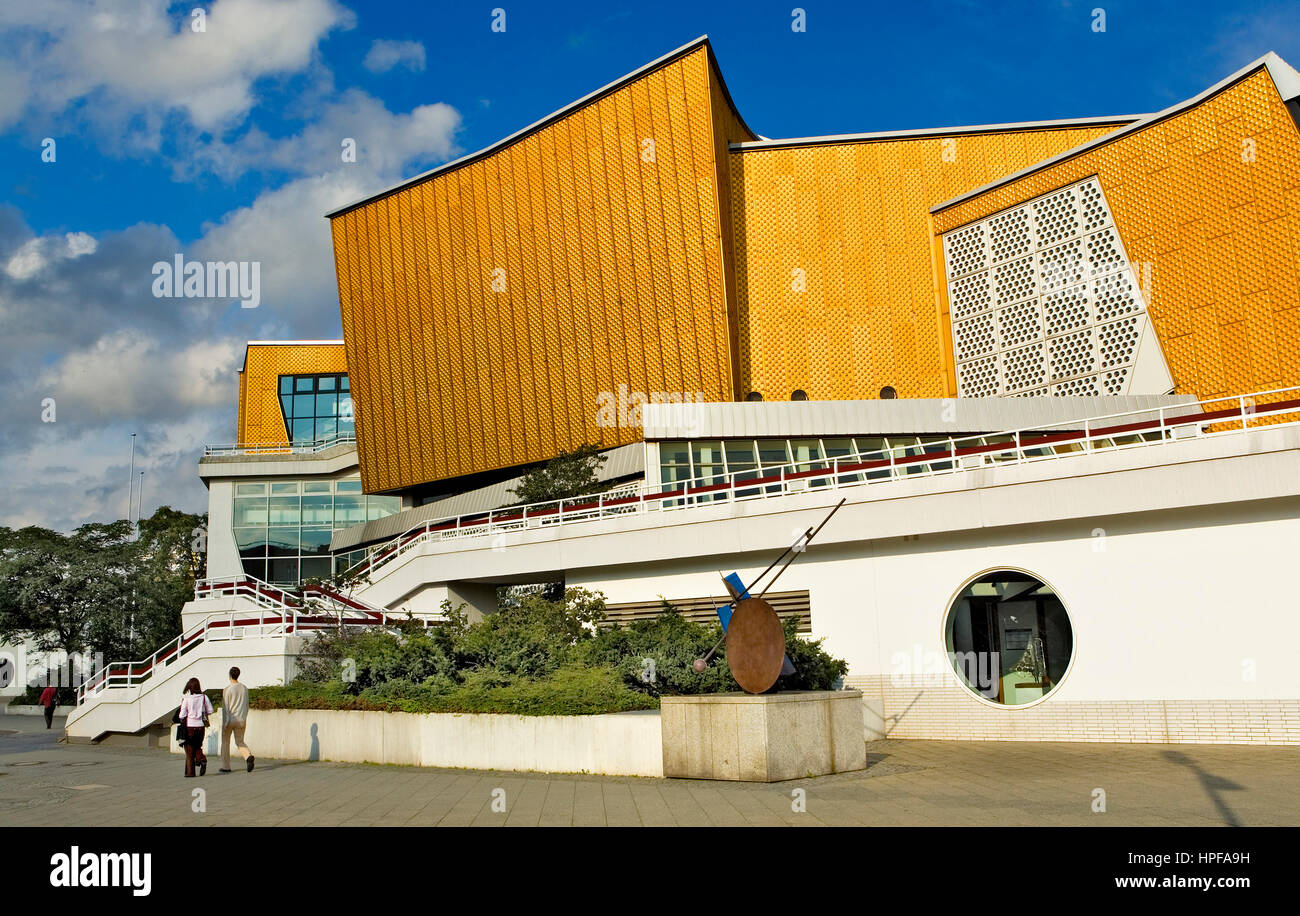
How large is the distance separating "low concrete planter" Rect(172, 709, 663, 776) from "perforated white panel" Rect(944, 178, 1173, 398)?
25.6 meters

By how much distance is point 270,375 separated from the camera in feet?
220

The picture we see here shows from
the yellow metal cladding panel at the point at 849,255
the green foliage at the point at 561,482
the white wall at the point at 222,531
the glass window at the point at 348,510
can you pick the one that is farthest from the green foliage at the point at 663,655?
the white wall at the point at 222,531

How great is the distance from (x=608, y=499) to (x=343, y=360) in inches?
1684

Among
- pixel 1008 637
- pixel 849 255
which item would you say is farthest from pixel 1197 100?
Answer: pixel 1008 637

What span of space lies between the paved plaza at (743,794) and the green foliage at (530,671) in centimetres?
121

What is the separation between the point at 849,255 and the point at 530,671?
1132 inches

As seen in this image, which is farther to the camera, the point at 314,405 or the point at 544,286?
the point at 314,405

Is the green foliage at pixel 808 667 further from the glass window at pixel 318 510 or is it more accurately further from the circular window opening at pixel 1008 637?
the glass window at pixel 318 510

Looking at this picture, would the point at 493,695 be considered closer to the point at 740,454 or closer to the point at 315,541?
the point at 740,454

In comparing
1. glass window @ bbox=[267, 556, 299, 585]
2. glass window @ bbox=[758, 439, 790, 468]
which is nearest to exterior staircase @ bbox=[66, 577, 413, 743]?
glass window @ bbox=[758, 439, 790, 468]

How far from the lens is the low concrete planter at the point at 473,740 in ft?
47.4

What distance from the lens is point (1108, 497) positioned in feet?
58.9

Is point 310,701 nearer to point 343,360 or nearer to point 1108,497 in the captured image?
point 1108,497

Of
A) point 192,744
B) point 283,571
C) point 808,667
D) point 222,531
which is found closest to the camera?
point 192,744
